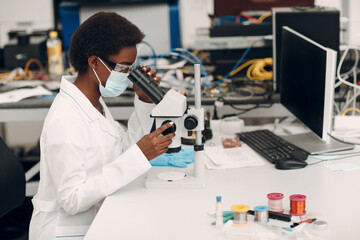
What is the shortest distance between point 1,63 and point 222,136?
1.85 metres

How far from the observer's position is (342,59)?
2088 millimetres

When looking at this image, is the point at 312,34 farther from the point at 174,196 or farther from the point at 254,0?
the point at 174,196

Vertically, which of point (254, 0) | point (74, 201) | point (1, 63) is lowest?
point (74, 201)

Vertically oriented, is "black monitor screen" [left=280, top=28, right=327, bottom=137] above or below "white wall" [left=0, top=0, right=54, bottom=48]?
below

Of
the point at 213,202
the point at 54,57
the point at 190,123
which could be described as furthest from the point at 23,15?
the point at 213,202

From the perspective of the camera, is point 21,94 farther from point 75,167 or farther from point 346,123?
point 346,123

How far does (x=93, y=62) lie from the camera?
149 cm

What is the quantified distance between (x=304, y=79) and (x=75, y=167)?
865mm

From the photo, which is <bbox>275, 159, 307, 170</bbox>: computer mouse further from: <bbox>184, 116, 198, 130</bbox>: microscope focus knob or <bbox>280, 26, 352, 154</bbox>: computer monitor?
<bbox>184, 116, 198, 130</bbox>: microscope focus knob

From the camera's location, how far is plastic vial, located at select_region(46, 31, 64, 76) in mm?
2926

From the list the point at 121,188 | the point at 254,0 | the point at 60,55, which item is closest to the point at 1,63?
the point at 60,55

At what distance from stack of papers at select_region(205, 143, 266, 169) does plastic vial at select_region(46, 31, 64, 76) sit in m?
1.44

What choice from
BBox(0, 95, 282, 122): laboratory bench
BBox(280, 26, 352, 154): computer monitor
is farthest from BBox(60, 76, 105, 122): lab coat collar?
BBox(0, 95, 282, 122): laboratory bench

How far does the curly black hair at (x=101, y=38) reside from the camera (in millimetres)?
1468
